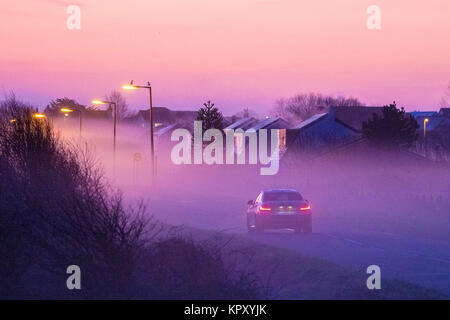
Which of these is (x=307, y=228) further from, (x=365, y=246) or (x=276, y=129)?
(x=276, y=129)

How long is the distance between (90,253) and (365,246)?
489 inches

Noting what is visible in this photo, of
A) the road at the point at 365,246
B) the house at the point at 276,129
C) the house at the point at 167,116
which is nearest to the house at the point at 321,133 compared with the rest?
the house at the point at 276,129

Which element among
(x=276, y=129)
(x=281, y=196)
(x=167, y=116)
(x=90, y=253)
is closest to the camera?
(x=90, y=253)

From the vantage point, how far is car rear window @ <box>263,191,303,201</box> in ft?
94.2

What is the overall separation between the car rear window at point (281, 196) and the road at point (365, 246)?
119cm

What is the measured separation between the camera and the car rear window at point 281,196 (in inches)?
1131

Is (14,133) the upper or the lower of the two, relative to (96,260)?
upper

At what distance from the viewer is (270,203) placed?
93.0ft

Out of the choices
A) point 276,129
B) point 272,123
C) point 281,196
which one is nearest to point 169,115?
point 272,123

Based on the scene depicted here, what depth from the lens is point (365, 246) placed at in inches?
949

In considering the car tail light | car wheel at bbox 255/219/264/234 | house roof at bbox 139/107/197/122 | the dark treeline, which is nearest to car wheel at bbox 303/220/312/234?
the car tail light
